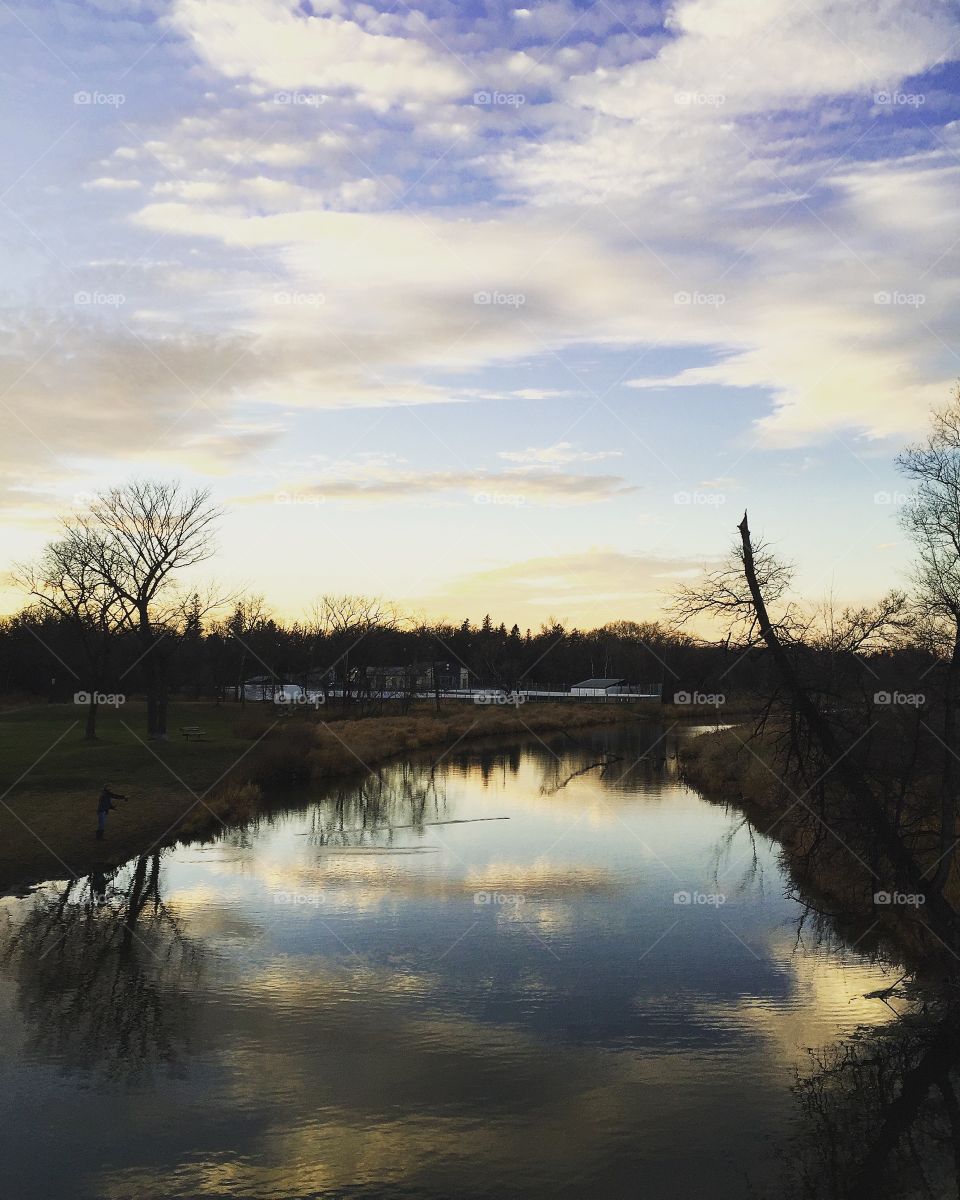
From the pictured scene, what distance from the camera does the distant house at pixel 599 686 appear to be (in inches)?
6545

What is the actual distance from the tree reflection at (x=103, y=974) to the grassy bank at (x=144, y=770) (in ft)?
Result: 10.7

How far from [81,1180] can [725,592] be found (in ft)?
39.0

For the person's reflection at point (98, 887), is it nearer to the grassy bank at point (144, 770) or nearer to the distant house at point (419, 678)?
the grassy bank at point (144, 770)

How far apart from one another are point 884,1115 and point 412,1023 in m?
7.51

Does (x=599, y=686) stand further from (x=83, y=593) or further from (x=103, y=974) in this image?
(x=103, y=974)

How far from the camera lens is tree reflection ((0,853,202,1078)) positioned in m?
15.8

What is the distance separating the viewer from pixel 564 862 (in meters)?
30.0

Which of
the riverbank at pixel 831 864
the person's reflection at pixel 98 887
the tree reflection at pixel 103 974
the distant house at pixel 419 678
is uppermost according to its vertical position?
the distant house at pixel 419 678

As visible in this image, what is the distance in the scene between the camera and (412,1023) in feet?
55.7

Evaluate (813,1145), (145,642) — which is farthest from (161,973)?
(145,642)

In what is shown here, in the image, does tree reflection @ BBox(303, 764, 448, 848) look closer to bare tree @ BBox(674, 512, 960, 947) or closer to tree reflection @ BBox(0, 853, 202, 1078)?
tree reflection @ BBox(0, 853, 202, 1078)

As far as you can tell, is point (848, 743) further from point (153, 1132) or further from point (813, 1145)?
point (153, 1132)

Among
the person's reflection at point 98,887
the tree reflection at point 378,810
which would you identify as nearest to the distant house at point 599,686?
the tree reflection at point 378,810

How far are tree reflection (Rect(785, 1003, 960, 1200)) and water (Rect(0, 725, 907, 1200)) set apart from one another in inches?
17.9
